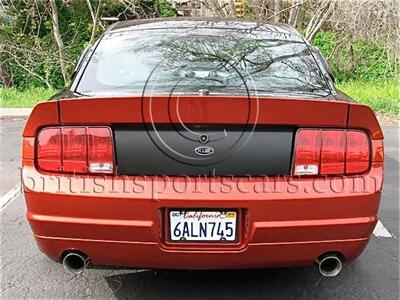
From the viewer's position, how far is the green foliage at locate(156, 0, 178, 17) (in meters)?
15.4

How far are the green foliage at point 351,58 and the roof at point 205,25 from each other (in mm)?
11568

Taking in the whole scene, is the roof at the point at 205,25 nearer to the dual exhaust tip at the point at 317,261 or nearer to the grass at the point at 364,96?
the dual exhaust tip at the point at 317,261

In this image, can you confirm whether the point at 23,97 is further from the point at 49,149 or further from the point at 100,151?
the point at 100,151

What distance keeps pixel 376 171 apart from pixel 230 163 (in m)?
0.76

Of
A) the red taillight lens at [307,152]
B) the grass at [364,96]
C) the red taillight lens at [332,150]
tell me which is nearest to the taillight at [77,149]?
the red taillight lens at [307,152]

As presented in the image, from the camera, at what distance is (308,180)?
248 centimetres

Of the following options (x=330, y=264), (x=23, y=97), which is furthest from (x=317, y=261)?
(x=23, y=97)

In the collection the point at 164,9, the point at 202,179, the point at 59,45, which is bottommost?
the point at 59,45

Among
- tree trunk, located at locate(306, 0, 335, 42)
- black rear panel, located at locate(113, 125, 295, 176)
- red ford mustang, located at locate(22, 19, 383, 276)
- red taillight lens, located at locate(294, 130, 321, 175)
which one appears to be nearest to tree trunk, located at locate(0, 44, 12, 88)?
tree trunk, located at locate(306, 0, 335, 42)

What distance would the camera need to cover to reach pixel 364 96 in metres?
10.9

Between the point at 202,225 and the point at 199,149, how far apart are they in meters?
0.37

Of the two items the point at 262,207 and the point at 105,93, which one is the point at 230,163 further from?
the point at 105,93

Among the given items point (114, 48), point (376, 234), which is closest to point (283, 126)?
point (114, 48)

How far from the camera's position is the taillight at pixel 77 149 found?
8.04 feet
